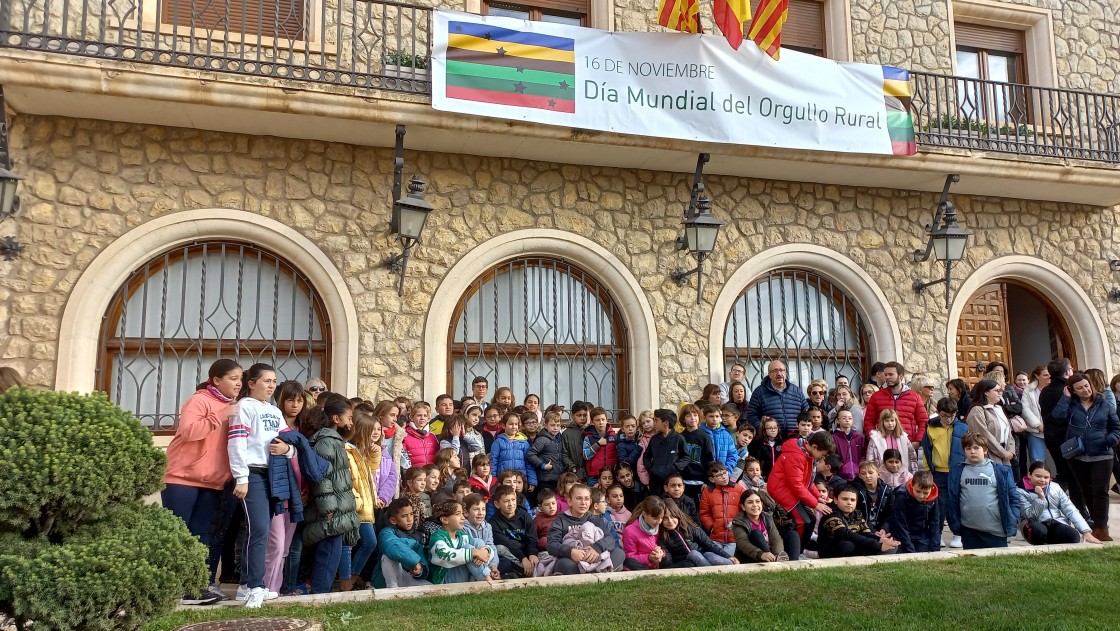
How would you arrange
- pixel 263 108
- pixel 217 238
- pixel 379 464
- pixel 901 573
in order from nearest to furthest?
pixel 901 573 → pixel 379 464 → pixel 263 108 → pixel 217 238

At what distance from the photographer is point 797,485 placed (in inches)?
260

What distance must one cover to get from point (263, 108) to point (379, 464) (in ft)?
11.1

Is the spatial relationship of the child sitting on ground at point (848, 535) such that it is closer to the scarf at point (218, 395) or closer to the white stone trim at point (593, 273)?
the white stone trim at point (593, 273)

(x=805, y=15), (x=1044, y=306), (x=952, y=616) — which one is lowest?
(x=952, y=616)

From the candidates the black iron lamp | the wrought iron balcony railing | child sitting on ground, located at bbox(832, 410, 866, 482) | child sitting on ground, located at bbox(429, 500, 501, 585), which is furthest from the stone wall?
child sitting on ground, located at bbox(429, 500, 501, 585)

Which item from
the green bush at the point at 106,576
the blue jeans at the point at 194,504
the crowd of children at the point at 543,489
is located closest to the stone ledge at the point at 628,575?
the crowd of children at the point at 543,489

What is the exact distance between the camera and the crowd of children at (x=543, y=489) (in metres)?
4.84

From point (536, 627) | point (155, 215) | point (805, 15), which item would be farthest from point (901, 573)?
point (805, 15)

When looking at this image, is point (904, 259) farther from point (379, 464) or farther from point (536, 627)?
point (536, 627)

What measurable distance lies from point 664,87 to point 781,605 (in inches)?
207

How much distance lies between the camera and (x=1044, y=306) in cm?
1073

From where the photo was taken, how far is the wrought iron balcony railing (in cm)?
702

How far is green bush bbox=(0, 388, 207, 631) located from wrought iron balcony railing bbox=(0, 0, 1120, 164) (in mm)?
5077

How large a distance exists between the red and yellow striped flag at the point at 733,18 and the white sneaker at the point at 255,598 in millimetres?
6488
